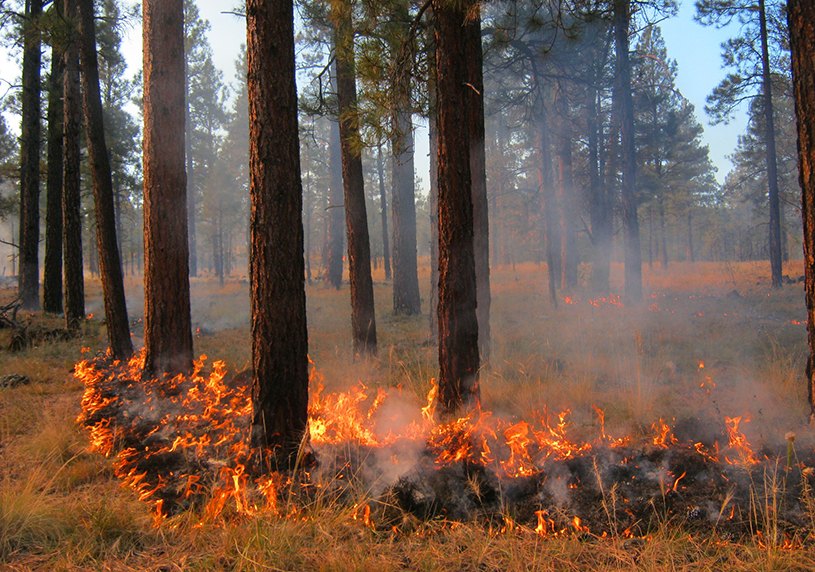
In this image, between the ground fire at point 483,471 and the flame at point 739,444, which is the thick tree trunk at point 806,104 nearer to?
the flame at point 739,444

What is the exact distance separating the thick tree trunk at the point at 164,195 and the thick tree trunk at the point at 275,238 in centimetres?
276

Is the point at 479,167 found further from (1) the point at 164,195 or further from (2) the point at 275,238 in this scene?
(1) the point at 164,195

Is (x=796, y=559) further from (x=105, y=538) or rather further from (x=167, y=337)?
(x=167, y=337)

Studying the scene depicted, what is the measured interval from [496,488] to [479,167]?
12.7 feet

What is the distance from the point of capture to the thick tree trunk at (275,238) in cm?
→ 362

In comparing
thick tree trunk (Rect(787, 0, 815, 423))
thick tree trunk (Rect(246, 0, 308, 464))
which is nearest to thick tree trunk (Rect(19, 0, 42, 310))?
thick tree trunk (Rect(246, 0, 308, 464))

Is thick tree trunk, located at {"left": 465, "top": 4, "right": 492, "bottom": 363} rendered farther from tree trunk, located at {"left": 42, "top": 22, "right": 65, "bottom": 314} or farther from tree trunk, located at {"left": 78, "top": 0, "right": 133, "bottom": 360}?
tree trunk, located at {"left": 42, "top": 22, "right": 65, "bottom": 314}

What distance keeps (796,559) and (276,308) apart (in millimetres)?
4038

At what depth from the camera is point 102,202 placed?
6.83m

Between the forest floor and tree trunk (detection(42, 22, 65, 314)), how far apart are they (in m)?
3.45

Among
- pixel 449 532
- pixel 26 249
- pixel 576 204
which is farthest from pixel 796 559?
pixel 576 204

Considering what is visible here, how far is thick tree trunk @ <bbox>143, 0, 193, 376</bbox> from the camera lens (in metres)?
5.75

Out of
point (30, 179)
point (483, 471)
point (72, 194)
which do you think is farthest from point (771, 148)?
point (30, 179)

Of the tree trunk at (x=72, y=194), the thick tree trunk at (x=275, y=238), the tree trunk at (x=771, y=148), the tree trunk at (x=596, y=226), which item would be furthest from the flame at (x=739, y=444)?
the tree trunk at (x=771, y=148)
